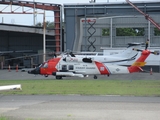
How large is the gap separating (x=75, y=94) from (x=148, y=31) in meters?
38.2

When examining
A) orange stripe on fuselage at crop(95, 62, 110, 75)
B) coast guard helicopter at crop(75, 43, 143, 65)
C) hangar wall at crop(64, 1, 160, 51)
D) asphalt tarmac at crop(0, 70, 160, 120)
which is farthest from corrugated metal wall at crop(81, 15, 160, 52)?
asphalt tarmac at crop(0, 70, 160, 120)

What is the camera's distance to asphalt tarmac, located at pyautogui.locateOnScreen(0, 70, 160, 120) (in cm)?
1182

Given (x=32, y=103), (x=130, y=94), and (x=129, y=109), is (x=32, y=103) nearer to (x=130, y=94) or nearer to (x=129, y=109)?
(x=129, y=109)

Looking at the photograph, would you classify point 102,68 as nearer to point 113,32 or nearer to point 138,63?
point 138,63

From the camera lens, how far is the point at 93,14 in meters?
49.7

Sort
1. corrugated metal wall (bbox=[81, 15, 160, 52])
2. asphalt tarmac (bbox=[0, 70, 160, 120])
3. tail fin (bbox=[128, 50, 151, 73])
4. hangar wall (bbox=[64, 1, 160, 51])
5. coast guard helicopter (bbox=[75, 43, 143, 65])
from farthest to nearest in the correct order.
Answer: corrugated metal wall (bbox=[81, 15, 160, 52]), hangar wall (bbox=[64, 1, 160, 51]), coast guard helicopter (bbox=[75, 43, 143, 65]), tail fin (bbox=[128, 50, 151, 73]), asphalt tarmac (bbox=[0, 70, 160, 120])

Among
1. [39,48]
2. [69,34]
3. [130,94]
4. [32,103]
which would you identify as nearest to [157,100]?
[130,94]

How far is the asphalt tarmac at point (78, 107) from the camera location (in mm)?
11820


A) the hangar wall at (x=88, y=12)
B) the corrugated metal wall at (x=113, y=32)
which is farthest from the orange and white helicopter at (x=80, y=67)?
the corrugated metal wall at (x=113, y=32)

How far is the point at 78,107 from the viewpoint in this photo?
13.7 m

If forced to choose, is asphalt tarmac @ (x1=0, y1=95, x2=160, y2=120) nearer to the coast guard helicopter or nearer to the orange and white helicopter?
the orange and white helicopter

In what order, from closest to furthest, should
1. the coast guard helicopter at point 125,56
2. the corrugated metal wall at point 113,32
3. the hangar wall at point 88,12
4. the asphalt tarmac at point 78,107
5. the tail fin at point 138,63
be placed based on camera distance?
the asphalt tarmac at point 78,107
the tail fin at point 138,63
the coast guard helicopter at point 125,56
the hangar wall at point 88,12
the corrugated metal wall at point 113,32

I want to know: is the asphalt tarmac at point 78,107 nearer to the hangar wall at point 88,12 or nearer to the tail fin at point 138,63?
the tail fin at point 138,63

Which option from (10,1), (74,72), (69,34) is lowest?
(74,72)
